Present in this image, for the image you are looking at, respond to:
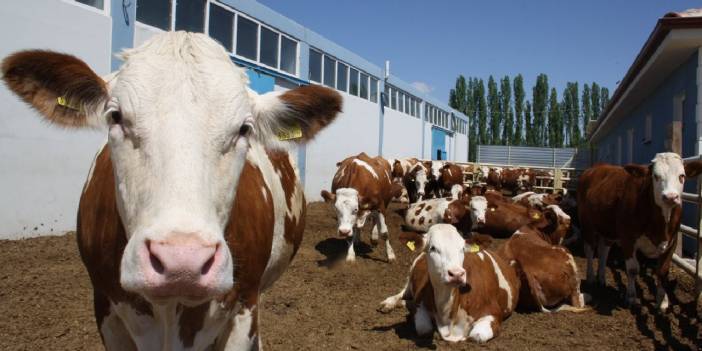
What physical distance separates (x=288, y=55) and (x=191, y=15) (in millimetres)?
4744

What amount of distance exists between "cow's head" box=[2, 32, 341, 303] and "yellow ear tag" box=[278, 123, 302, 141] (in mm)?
214

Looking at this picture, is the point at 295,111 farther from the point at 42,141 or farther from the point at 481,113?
the point at 481,113

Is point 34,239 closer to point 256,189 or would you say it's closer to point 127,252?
point 256,189

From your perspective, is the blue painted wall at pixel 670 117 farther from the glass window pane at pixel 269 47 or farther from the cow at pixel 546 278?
the glass window pane at pixel 269 47

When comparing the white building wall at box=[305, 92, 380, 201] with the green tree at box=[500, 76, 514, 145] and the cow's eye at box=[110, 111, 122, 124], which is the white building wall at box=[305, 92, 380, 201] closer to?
the cow's eye at box=[110, 111, 122, 124]

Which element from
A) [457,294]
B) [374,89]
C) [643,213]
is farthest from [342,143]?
[457,294]

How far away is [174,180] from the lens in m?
1.48

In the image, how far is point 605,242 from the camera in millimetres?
7023

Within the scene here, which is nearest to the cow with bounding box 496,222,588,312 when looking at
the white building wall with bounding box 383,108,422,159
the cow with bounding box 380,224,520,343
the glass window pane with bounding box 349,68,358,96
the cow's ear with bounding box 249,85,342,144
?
the cow with bounding box 380,224,520,343

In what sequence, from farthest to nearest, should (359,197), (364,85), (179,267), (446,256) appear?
(364,85) < (359,197) < (446,256) < (179,267)

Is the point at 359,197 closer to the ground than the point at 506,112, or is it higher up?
closer to the ground

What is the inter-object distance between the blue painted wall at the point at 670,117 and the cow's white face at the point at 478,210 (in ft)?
11.0

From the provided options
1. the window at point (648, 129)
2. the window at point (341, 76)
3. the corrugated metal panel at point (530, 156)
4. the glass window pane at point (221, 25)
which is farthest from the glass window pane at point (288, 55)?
the corrugated metal panel at point (530, 156)

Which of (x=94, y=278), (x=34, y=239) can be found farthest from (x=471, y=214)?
(x=94, y=278)
